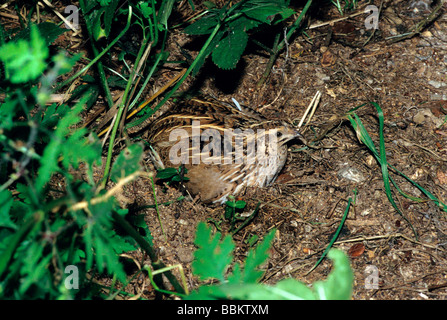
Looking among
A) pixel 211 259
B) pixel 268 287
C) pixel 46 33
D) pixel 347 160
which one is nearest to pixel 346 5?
pixel 347 160

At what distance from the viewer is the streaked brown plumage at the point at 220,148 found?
344cm

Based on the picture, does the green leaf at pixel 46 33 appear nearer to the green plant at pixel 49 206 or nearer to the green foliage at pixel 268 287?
the green plant at pixel 49 206

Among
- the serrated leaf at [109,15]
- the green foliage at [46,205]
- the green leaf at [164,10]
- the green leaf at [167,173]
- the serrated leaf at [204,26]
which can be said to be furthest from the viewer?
the green leaf at [167,173]

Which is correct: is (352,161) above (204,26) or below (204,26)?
below

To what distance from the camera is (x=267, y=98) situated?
3973 millimetres

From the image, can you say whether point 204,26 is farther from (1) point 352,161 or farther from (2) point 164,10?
(1) point 352,161

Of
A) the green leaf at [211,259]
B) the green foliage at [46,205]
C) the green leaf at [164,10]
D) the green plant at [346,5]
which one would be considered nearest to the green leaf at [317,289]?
the green leaf at [211,259]

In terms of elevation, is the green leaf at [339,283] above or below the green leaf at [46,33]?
below

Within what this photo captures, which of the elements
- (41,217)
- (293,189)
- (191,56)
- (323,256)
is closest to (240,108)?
(191,56)

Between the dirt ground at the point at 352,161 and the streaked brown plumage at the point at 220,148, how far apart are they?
18 centimetres

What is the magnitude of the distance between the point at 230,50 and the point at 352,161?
4.98 feet

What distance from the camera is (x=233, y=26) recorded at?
299 cm

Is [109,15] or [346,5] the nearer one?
[109,15]

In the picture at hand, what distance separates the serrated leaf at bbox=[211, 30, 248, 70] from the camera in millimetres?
2920
